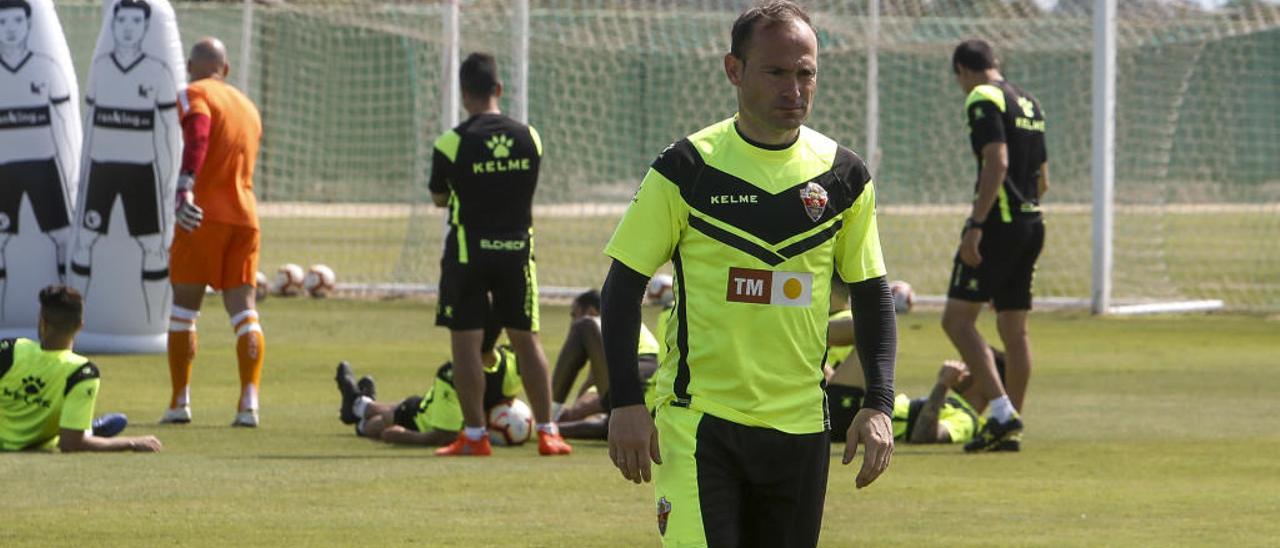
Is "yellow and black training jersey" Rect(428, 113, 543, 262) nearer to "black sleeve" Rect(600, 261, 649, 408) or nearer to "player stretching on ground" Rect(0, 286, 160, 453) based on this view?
"player stretching on ground" Rect(0, 286, 160, 453)

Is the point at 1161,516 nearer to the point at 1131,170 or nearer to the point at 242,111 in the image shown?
the point at 242,111

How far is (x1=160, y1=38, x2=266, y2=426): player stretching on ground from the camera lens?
37.6 feet

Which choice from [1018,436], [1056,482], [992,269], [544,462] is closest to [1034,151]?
[992,269]

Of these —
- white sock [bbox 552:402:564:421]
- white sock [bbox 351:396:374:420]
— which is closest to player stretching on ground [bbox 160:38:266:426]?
white sock [bbox 351:396:374:420]

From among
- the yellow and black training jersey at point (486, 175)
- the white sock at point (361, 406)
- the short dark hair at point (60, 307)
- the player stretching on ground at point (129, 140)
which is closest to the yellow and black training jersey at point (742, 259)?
the yellow and black training jersey at point (486, 175)

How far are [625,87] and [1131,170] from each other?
21.0 ft

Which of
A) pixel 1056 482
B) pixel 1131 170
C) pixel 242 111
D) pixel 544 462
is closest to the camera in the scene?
pixel 1056 482

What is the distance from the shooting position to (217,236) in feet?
37.8

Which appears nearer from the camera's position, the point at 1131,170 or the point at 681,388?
the point at 681,388

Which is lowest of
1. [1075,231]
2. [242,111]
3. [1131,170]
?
A: [1075,231]

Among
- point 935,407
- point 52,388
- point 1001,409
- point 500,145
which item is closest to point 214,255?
point 52,388

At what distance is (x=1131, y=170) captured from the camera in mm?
23938

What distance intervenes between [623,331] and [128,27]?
1045 centimetres

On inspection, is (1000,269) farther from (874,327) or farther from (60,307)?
Answer: (874,327)
